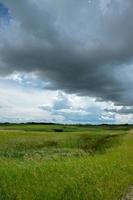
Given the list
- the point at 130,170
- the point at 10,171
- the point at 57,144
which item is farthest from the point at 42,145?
the point at 10,171

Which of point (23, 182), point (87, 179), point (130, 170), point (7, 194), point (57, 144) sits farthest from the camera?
point (57, 144)

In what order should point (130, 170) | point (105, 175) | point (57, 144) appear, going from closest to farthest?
point (105, 175) → point (130, 170) → point (57, 144)

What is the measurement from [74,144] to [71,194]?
45.9 metres

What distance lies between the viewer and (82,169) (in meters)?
25.5

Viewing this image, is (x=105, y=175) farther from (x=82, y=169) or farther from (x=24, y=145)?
(x=24, y=145)

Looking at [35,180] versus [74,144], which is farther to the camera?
[74,144]

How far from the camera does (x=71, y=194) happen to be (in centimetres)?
1823

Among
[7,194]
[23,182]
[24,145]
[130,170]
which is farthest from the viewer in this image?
[24,145]

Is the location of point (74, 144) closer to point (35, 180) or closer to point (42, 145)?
point (42, 145)

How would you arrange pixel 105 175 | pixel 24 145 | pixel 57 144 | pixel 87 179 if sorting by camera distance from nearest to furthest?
pixel 87 179
pixel 105 175
pixel 24 145
pixel 57 144

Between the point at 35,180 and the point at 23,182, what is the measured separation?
35.3 inches

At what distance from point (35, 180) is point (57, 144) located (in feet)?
138

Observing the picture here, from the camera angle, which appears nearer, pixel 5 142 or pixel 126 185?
pixel 126 185

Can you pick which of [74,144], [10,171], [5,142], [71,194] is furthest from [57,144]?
[71,194]
